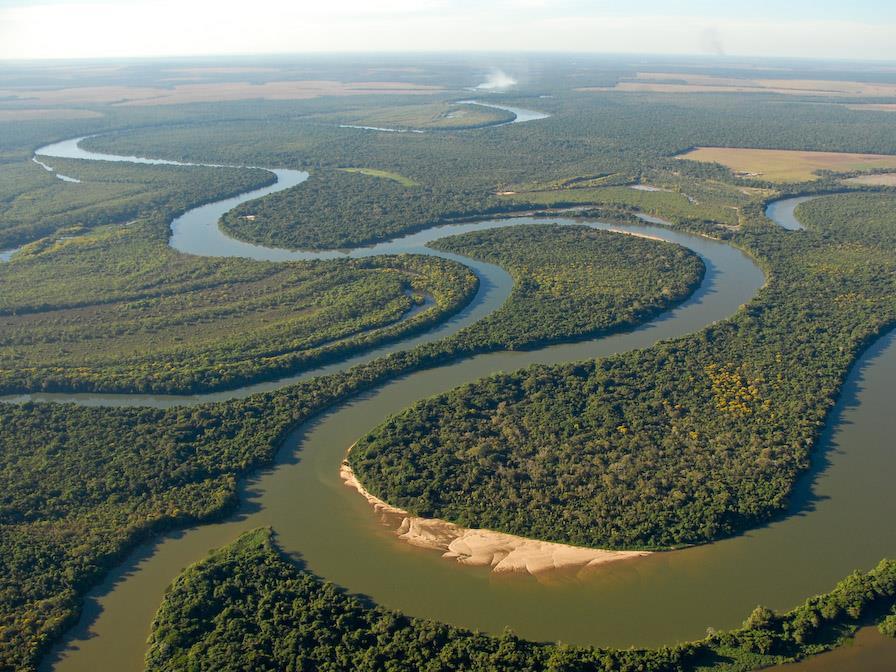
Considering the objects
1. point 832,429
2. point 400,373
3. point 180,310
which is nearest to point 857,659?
point 832,429

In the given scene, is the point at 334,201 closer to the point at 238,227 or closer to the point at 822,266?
the point at 238,227

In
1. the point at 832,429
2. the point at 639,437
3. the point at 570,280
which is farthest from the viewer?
the point at 570,280

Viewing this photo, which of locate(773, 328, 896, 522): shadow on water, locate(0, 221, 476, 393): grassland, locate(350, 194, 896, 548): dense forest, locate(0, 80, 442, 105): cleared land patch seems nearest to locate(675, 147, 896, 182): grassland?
locate(350, 194, 896, 548): dense forest

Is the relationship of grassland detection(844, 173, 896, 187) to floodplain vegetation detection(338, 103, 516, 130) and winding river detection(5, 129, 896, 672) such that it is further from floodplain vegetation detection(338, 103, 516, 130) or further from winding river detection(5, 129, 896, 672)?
floodplain vegetation detection(338, 103, 516, 130)

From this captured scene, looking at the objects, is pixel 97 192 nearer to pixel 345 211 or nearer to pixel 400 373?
pixel 345 211

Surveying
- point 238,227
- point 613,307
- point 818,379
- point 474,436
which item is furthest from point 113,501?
point 238,227
